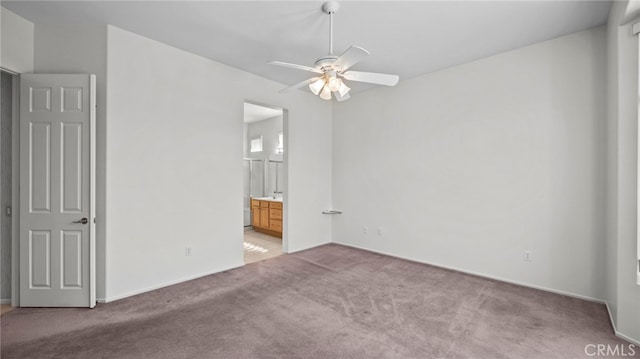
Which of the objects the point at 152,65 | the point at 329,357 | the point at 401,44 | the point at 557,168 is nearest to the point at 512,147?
the point at 557,168

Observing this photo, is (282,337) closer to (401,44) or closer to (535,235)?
(535,235)

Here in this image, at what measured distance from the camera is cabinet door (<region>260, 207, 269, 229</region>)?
6.24m

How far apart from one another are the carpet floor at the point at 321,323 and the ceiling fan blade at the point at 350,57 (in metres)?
2.24

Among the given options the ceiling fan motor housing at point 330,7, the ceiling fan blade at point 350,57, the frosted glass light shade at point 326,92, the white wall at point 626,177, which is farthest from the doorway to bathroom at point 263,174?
the white wall at point 626,177

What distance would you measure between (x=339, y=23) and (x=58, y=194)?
3.24 meters

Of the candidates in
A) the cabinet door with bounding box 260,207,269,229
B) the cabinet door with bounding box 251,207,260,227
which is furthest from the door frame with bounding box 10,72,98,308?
the cabinet door with bounding box 251,207,260,227

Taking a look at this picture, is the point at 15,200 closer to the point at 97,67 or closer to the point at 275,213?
the point at 97,67

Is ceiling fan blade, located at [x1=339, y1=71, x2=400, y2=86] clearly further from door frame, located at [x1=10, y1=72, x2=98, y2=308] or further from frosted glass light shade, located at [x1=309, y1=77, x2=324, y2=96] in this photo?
door frame, located at [x1=10, y1=72, x2=98, y2=308]

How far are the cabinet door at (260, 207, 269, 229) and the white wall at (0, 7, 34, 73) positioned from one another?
14.0ft

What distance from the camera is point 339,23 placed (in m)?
2.81

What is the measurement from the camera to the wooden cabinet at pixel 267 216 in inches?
235

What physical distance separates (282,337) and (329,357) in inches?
17.7

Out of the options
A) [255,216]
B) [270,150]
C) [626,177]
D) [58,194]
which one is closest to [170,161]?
[58,194]

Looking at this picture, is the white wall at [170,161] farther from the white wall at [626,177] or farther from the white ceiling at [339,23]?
the white wall at [626,177]
